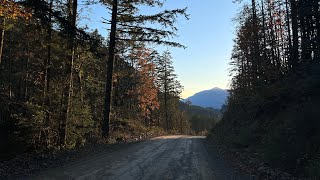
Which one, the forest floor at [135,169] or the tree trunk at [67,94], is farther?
the tree trunk at [67,94]

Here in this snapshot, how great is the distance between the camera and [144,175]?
10.7 metres

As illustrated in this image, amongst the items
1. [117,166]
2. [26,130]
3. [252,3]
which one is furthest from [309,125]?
[252,3]

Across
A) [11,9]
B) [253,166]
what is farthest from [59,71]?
[253,166]

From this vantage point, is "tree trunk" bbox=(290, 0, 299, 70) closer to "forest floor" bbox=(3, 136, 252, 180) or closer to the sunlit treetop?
"forest floor" bbox=(3, 136, 252, 180)

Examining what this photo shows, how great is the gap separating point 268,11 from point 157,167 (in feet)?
100

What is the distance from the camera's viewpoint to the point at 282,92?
19.3 m

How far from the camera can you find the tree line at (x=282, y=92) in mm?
11513

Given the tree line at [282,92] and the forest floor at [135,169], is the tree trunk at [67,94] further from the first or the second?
the tree line at [282,92]

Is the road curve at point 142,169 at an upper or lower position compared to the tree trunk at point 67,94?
lower

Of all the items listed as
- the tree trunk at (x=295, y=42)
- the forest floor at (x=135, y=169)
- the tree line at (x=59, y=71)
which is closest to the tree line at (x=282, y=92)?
the tree trunk at (x=295, y=42)

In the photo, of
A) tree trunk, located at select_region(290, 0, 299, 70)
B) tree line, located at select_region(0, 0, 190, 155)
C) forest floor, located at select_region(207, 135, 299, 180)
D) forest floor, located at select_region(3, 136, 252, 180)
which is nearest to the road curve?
forest floor, located at select_region(3, 136, 252, 180)

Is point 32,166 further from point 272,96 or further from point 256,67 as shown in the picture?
point 256,67

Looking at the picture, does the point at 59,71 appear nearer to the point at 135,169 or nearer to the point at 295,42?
the point at 135,169

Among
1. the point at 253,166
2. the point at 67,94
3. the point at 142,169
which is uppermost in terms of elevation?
the point at 67,94
